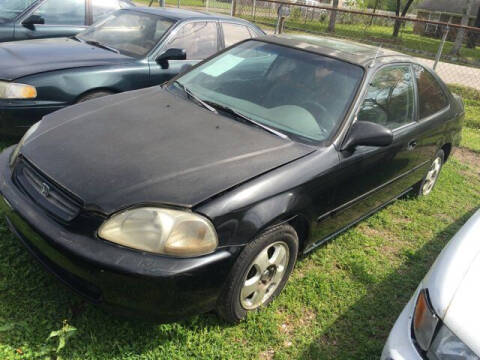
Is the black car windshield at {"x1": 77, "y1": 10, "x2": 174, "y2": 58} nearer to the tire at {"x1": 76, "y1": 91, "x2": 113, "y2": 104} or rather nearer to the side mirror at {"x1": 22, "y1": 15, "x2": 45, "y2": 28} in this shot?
the tire at {"x1": 76, "y1": 91, "x2": 113, "y2": 104}

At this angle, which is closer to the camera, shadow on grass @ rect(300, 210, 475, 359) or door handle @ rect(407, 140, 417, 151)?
shadow on grass @ rect(300, 210, 475, 359)

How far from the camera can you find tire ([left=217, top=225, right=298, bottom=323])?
2262mm

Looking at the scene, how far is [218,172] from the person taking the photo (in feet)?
7.52

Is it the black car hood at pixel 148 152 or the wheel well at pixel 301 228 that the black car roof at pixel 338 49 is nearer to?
the black car hood at pixel 148 152

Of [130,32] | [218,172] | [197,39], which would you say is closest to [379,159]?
[218,172]

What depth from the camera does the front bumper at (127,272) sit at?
6.43 feet

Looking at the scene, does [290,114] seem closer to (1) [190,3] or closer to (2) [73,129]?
(2) [73,129]

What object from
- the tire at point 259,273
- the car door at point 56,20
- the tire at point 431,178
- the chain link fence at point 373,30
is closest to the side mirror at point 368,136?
the tire at point 259,273

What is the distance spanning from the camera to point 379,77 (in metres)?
3.25

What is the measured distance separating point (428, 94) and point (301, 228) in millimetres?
2196

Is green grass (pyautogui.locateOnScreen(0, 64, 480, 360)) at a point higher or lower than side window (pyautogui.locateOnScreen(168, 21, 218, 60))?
lower

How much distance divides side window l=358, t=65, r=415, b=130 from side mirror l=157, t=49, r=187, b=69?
2355 mm

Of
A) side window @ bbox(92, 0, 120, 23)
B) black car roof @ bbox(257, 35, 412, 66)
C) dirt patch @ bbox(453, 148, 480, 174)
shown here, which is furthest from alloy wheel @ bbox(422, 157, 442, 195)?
side window @ bbox(92, 0, 120, 23)

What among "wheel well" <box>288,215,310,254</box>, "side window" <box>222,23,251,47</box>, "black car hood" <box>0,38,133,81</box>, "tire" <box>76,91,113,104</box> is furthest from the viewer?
"side window" <box>222,23,251,47</box>
